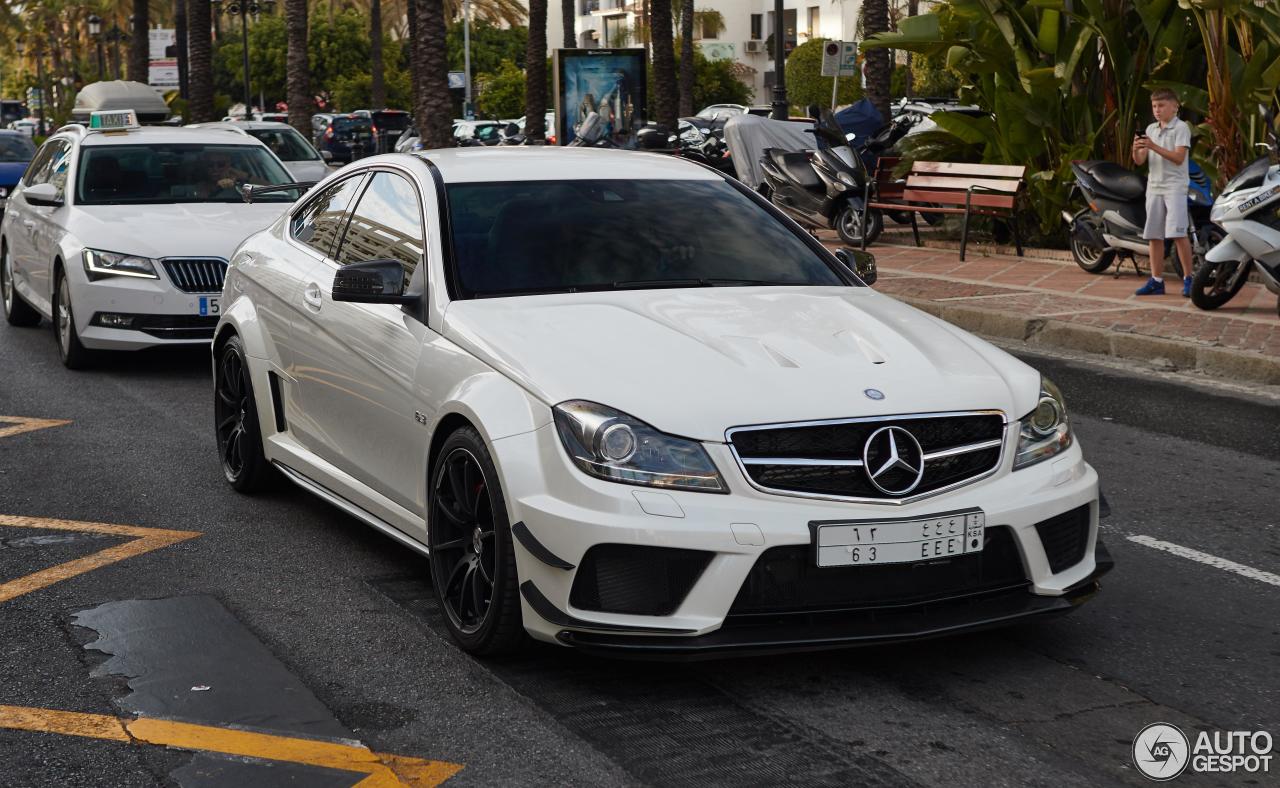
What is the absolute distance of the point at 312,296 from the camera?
6293 millimetres

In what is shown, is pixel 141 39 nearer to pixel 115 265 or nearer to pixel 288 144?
pixel 288 144

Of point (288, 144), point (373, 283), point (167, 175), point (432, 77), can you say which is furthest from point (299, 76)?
point (373, 283)

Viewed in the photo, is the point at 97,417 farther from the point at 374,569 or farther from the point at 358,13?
the point at 358,13

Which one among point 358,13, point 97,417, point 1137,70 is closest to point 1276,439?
point 97,417

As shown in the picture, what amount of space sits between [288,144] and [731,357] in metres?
18.7

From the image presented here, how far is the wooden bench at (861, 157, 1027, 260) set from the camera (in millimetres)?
16531

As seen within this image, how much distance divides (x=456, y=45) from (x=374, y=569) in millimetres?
83044

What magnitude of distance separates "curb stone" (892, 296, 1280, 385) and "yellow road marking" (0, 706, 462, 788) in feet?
22.4

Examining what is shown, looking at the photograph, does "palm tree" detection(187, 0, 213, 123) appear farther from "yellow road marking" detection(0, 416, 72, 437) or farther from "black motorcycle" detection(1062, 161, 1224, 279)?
"yellow road marking" detection(0, 416, 72, 437)

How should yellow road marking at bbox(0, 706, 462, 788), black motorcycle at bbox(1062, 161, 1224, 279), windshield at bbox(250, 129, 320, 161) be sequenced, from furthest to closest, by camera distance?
windshield at bbox(250, 129, 320, 161), black motorcycle at bbox(1062, 161, 1224, 279), yellow road marking at bbox(0, 706, 462, 788)

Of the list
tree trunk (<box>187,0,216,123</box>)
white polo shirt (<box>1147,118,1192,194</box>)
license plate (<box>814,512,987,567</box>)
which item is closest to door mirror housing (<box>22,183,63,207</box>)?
white polo shirt (<box>1147,118,1192,194</box>)

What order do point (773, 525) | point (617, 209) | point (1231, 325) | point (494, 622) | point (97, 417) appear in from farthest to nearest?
1. point (1231, 325)
2. point (97, 417)
3. point (617, 209)
4. point (494, 622)
5. point (773, 525)

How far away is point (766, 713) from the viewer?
4.37 m

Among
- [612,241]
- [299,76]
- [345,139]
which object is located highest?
[299,76]
